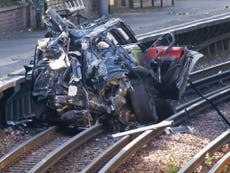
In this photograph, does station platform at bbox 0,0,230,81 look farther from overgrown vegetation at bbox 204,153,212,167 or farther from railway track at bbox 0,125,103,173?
overgrown vegetation at bbox 204,153,212,167

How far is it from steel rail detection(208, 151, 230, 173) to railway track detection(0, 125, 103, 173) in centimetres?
230

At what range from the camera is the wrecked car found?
14.3 metres

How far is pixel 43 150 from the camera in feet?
42.7

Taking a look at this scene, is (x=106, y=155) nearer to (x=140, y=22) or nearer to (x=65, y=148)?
(x=65, y=148)

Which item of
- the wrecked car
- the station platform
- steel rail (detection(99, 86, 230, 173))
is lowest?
the station platform

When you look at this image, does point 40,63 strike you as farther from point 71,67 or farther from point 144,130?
point 144,130

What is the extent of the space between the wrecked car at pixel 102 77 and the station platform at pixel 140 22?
1642 millimetres

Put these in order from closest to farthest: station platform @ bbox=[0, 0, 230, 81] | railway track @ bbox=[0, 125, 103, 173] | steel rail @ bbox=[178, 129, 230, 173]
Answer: steel rail @ bbox=[178, 129, 230, 173]
railway track @ bbox=[0, 125, 103, 173]
station platform @ bbox=[0, 0, 230, 81]

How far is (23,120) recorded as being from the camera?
48.8 feet

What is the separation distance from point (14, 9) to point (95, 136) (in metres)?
15.6

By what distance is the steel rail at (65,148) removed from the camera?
1159 centimetres

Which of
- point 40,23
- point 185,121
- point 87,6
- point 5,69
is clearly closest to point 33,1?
point 40,23

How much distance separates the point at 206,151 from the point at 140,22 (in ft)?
67.6

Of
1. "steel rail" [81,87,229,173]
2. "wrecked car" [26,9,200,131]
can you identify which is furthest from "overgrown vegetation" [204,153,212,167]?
"wrecked car" [26,9,200,131]
